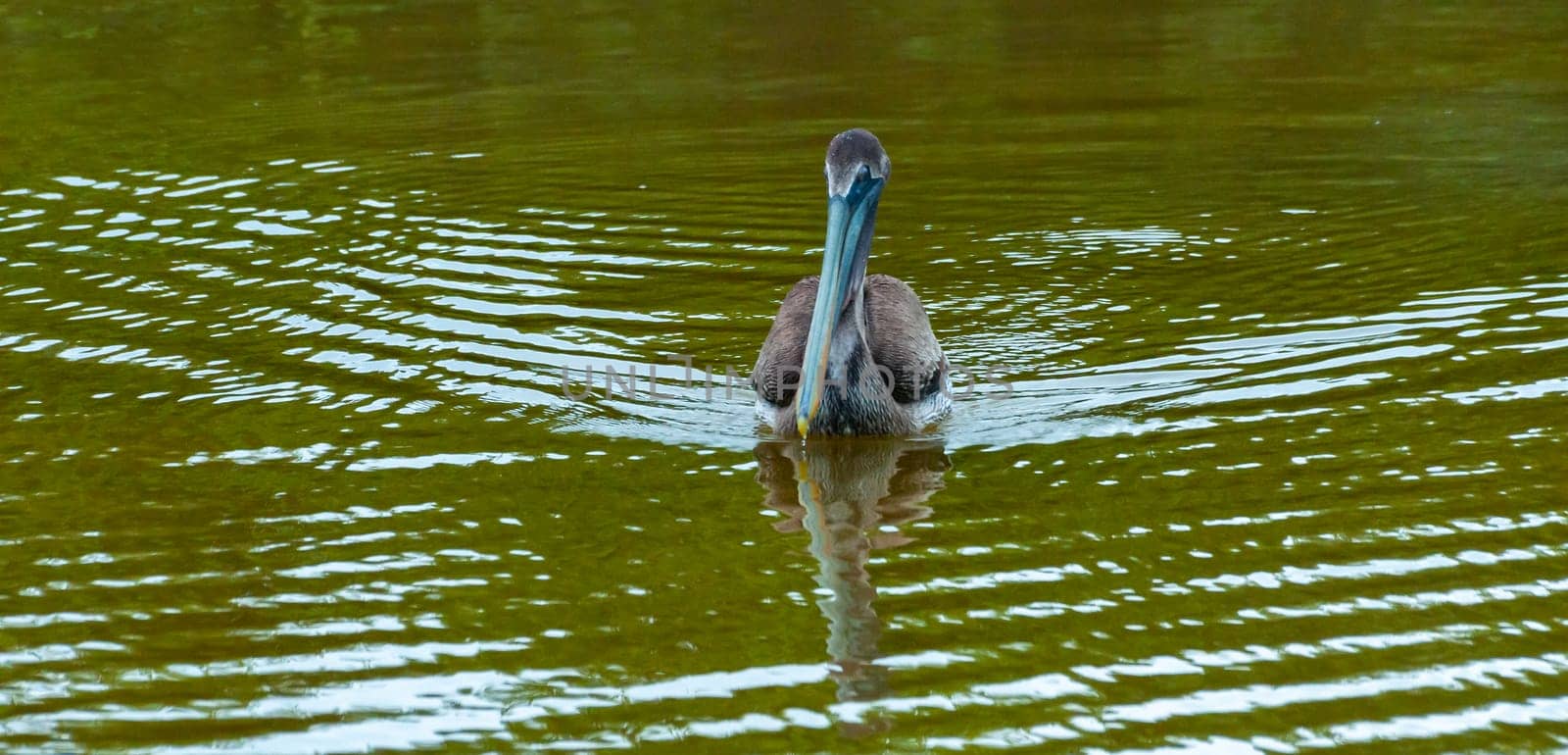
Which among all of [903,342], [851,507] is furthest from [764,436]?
[851,507]

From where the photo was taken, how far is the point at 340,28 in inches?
755

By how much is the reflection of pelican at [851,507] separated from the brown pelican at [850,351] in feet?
0.45

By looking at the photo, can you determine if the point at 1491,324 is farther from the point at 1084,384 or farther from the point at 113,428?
the point at 113,428

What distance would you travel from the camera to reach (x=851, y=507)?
680 centimetres

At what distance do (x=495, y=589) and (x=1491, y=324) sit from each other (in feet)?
15.4

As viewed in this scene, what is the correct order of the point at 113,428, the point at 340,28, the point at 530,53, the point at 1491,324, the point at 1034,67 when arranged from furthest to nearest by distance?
the point at 340,28, the point at 530,53, the point at 1034,67, the point at 1491,324, the point at 113,428

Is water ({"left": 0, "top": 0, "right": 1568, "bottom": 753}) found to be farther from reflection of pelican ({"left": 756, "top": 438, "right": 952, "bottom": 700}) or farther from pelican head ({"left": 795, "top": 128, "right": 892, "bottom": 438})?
pelican head ({"left": 795, "top": 128, "right": 892, "bottom": 438})

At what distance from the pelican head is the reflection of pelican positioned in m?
0.19

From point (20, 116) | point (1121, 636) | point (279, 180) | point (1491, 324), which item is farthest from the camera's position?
point (20, 116)

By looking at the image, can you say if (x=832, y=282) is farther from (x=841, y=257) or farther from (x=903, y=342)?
(x=903, y=342)

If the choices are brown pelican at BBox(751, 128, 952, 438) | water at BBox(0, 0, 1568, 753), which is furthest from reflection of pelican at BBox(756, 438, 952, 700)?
brown pelican at BBox(751, 128, 952, 438)

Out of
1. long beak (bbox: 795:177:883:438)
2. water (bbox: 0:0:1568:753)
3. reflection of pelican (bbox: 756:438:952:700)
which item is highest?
long beak (bbox: 795:177:883:438)

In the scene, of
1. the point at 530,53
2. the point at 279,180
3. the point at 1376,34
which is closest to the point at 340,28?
the point at 530,53

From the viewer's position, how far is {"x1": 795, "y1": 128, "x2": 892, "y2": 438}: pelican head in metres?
7.18
